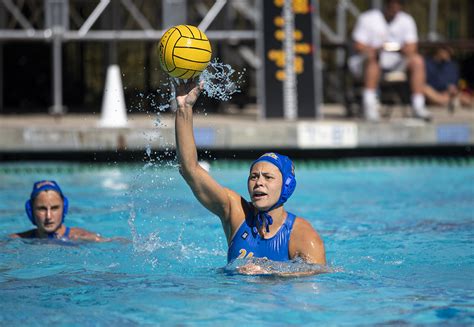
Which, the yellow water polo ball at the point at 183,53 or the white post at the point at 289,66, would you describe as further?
the white post at the point at 289,66

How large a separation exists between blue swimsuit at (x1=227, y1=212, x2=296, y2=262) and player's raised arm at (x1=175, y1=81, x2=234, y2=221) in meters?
0.27

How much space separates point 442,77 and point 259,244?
7.91 meters

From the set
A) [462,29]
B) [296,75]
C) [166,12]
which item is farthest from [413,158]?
[462,29]

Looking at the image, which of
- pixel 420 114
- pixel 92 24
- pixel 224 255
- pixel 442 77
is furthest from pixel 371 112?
pixel 224 255

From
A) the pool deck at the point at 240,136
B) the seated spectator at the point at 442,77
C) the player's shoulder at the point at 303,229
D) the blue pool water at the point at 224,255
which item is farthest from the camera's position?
the seated spectator at the point at 442,77

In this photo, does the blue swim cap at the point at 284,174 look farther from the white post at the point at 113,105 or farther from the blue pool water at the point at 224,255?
the white post at the point at 113,105

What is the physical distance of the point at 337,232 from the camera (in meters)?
6.83

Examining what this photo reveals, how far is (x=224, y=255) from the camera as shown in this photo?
19.4ft

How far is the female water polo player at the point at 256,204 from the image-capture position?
447 cm

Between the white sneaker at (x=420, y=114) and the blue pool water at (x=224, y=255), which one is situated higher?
the white sneaker at (x=420, y=114)

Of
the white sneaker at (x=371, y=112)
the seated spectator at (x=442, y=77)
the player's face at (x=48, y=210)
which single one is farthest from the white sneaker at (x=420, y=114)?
the player's face at (x=48, y=210)

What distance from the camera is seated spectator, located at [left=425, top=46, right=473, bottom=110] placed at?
11.9 m

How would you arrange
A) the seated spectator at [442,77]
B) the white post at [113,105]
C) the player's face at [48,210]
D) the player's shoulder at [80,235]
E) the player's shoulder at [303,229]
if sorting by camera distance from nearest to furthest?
the player's shoulder at [303,229] → the player's face at [48,210] → the player's shoulder at [80,235] → the white post at [113,105] → the seated spectator at [442,77]

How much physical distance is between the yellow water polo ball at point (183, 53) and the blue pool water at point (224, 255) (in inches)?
41.2
